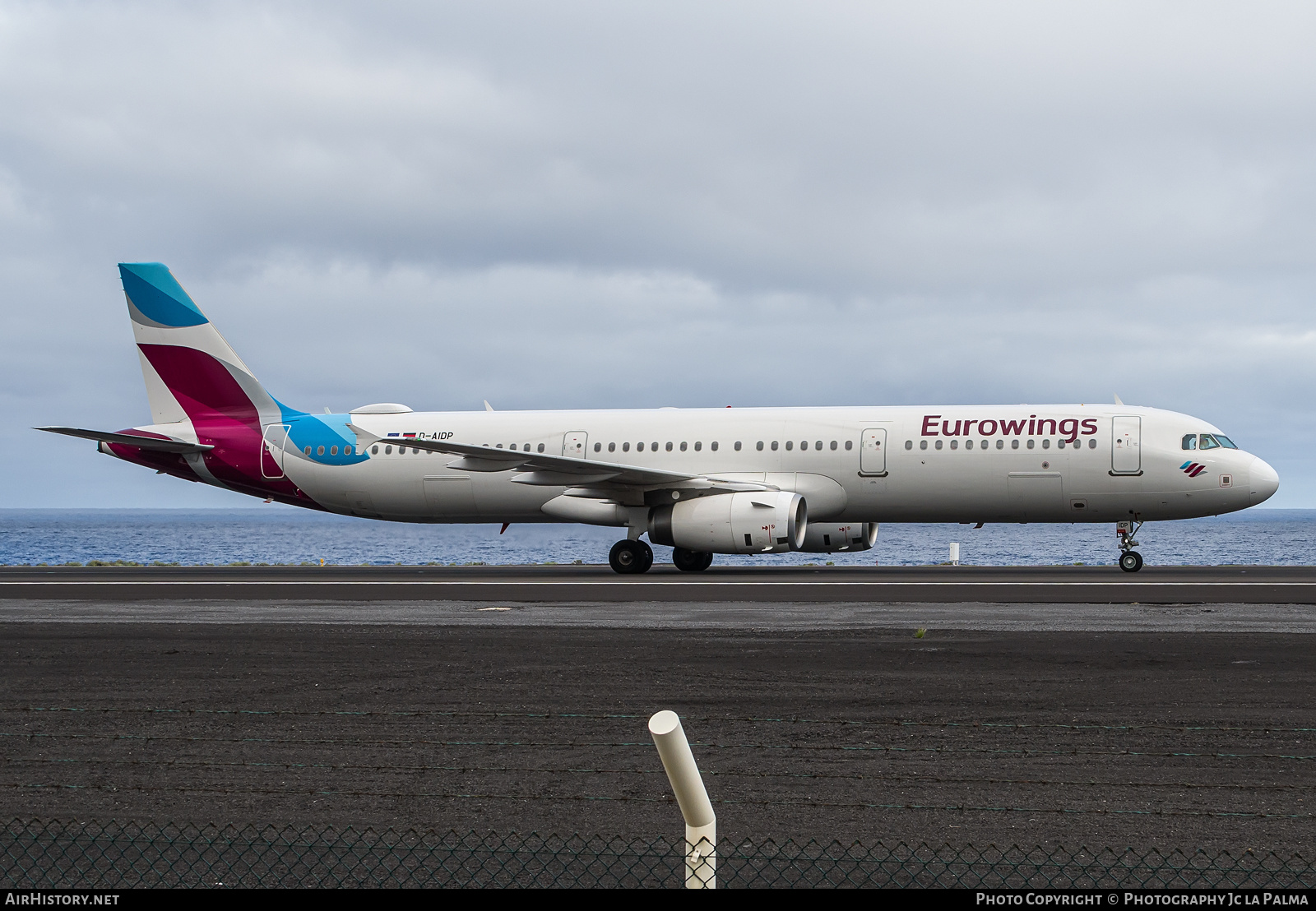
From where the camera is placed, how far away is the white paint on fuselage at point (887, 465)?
85.9 ft

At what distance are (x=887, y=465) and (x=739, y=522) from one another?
368 centimetres

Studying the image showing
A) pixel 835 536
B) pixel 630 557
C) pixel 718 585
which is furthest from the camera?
pixel 835 536

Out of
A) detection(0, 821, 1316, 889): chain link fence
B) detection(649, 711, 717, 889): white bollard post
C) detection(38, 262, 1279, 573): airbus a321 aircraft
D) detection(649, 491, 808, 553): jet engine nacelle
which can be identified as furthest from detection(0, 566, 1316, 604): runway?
detection(649, 711, 717, 889): white bollard post

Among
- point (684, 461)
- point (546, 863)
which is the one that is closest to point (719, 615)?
point (684, 461)

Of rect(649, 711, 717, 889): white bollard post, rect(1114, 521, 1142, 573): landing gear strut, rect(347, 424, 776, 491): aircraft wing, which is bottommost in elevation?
rect(649, 711, 717, 889): white bollard post

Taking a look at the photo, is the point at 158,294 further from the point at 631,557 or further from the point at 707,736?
the point at 707,736

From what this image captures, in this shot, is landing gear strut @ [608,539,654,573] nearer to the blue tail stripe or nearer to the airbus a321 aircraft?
the airbus a321 aircraft

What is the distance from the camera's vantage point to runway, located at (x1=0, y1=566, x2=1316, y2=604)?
2055cm

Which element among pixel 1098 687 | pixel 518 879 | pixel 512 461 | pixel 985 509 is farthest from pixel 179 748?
pixel 985 509

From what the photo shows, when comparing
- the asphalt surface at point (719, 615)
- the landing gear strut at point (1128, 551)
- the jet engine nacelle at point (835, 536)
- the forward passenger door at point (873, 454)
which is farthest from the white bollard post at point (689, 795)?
the jet engine nacelle at point (835, 536)

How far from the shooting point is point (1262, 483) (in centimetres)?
2602

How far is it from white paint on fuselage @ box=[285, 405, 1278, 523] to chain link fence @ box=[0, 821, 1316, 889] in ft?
67.6

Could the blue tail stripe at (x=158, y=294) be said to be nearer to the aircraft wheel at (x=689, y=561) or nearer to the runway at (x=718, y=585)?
the runway at (x=718, y=585)

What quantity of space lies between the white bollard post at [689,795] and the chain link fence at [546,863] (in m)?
1.58
